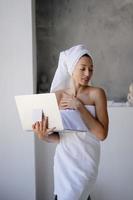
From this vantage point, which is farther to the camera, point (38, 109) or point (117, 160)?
point (117, 160)

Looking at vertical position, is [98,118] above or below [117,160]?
above

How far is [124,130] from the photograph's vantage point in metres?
2.86

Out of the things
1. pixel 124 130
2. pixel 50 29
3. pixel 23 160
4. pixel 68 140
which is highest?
pixel 50 29

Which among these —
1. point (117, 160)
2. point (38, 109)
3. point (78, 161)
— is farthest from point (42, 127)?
point (117, 160)

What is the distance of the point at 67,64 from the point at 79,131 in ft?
1.09

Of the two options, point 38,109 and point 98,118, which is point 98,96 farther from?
point 38,109

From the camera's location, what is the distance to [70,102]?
5.15ft

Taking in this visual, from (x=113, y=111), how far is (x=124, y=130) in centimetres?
19

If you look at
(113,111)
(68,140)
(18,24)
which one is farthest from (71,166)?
(18,24)

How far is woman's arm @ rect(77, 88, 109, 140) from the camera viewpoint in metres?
1.54

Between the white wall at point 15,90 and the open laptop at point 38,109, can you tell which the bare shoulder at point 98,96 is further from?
the white wall at point 15,90

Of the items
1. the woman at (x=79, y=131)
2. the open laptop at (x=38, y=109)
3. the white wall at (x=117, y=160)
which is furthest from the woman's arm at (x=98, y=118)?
the white wall at (x=117, y=160)

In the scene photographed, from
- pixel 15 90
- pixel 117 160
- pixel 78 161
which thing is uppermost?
pixel 15 90

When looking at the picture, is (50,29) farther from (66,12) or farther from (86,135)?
(86,135)
